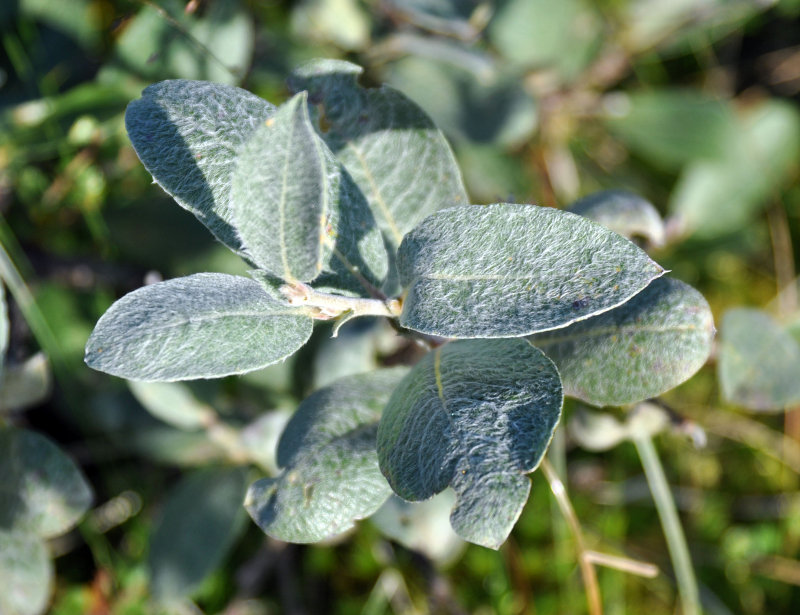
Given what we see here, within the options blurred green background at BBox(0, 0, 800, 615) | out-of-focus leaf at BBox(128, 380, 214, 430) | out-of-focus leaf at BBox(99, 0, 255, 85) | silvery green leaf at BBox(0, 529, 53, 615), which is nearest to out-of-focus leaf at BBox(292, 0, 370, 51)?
blurred green background at BBox(0, 0, 800, 615)

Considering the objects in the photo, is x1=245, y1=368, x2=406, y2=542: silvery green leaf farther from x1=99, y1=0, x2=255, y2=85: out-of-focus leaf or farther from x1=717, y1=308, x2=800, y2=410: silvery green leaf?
x1=99, y1=0, x2=255, y2=85: out-of-focus leaf

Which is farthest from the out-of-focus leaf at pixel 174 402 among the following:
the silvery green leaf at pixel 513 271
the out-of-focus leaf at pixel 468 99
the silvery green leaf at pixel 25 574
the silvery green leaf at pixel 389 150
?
the out-of-focus leaf at pixel 468 99

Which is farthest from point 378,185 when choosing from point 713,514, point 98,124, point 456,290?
point 713,514

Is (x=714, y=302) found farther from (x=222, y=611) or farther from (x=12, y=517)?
(x=12, y=517)

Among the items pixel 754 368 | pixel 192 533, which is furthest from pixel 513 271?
pixel 192 533

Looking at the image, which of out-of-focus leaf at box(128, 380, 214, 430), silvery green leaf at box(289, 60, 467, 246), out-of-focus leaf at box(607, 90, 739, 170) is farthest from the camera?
out-of-focus leaf at box(607, 90, 739, 170)
